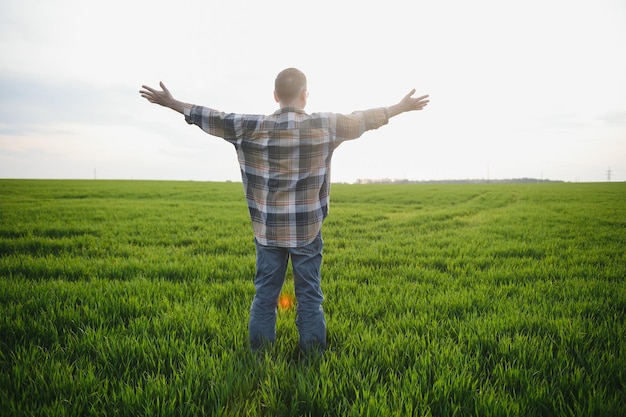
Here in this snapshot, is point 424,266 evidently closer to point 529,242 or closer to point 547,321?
point 547,321

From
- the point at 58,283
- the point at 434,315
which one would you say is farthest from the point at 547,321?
the point at 58,283

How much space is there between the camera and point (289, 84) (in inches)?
98.3

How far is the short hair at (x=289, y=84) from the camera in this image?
2496 millimetres

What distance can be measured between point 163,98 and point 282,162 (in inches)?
44.9

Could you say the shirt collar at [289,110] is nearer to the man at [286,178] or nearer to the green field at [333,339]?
the man at [286,178]

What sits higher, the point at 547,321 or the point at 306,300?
the point at 306,300

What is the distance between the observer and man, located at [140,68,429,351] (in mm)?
2420

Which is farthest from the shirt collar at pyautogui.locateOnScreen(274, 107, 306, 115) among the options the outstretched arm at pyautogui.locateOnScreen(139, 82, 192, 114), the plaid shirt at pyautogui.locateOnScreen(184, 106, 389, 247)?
the outstretched arm at pyautogui.locateOnScreen(139, 82, 192, 114)

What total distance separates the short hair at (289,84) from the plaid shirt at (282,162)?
0.37 ft

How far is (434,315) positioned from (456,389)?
1.36 meters

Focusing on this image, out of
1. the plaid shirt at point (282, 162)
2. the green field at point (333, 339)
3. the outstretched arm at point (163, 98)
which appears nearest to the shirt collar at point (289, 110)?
the plaid shirt at point (282, 162)

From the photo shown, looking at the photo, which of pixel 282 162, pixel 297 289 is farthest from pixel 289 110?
pixel 297 289

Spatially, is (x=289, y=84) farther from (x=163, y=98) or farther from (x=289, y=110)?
(x=163, y=98)

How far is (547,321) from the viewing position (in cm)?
327
